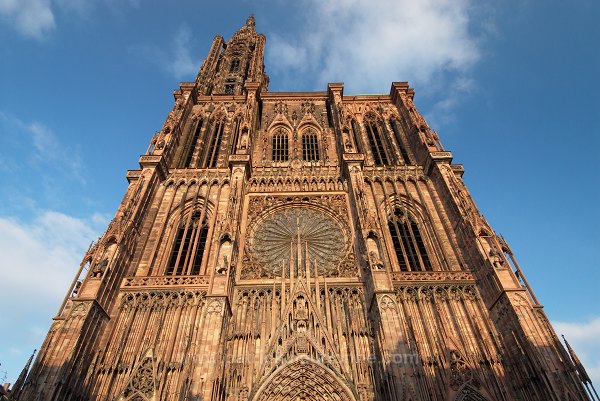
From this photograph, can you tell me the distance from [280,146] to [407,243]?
35.8ft

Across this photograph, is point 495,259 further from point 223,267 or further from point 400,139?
point 400,139

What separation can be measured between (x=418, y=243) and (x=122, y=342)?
13706 millimetres

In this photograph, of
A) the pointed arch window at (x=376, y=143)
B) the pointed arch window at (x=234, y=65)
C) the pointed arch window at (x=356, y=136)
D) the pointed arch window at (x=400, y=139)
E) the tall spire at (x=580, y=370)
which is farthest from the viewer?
the pointed arch window at (x=234, y=65)

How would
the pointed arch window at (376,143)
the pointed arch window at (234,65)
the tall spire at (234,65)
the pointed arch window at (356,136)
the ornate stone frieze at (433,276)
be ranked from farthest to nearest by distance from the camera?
the pointed arch window at (234,65)
the tall spire at (234,65)
the pointed arch window at (356,136)
the pointed arch window at (376,143)
the ornate stone frieze at (433,276)

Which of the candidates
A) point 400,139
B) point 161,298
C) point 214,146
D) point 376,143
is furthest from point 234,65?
point 161,298

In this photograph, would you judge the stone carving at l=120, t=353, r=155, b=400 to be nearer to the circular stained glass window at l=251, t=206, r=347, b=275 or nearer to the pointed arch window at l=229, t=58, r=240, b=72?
the circular stained glass window at l=251, t=206, r=347, b=275

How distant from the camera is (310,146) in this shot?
2455 centimetres

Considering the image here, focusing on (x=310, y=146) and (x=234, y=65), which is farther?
(x=234, y=65)

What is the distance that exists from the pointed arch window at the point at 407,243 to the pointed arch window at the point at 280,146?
8.19 metres

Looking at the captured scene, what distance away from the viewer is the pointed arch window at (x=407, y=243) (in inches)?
672

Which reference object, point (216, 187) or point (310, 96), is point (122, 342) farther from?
point (310, 96)

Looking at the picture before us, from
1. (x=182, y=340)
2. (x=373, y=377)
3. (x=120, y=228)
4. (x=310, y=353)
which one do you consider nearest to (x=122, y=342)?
(x=182, y=340)

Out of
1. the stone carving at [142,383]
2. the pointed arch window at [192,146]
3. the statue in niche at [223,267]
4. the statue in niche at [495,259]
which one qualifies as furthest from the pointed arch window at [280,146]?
the stone carving at [142,383]

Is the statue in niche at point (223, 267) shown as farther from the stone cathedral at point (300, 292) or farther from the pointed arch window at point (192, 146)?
the pointed arch window at point (192, 146)
